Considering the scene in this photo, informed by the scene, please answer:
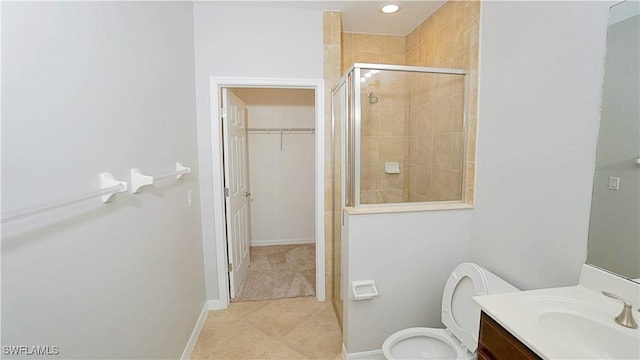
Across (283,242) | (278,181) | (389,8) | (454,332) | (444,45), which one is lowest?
(283,242)

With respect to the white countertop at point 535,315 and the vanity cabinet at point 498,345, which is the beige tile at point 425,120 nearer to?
the white countertop at point 535,315

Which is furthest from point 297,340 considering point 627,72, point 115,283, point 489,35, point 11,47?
point 489,35

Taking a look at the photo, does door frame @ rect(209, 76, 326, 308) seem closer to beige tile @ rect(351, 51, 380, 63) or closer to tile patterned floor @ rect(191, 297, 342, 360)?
tile patterned floor @ rect(191, 297, 342, 360)

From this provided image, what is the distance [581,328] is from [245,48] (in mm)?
2612

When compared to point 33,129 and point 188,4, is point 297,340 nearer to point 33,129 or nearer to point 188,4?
point 33,129

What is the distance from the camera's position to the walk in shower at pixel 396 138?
1.89 metres

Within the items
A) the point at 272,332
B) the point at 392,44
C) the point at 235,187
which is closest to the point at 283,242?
the point at 235,187

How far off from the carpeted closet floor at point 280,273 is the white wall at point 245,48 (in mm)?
975

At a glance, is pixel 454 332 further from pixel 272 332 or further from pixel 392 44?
pixel 392 44

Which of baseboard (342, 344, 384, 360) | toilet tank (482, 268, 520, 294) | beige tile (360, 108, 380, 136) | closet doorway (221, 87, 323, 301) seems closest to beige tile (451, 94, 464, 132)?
beige tile (360, 108, 380, 136)

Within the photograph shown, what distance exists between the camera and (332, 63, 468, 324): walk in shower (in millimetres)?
1895

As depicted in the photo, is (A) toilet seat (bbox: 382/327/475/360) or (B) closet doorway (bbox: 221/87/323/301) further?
(B) closet doorway (bbox: 221/87/323/301)

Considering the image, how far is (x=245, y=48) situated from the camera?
2258 mm

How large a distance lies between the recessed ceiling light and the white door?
4.99 feet
